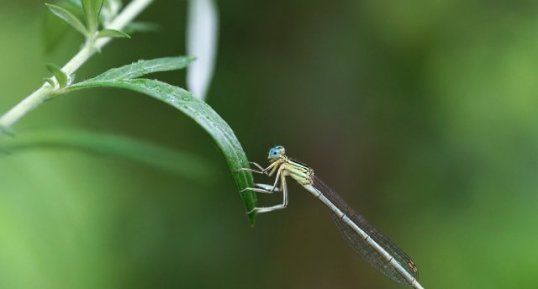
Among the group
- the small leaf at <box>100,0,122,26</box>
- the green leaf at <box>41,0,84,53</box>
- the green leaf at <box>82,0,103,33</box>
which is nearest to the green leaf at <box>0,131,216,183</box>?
the green leaf at <box>41,0,84,53</box>

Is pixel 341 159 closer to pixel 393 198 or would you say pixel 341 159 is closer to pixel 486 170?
pixel 393 198

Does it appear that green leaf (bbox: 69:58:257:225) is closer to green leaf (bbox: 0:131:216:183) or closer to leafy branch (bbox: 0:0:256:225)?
leafy branch (bbox: 0:0:256:225)

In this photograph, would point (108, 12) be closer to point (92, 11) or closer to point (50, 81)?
point (92, 11)

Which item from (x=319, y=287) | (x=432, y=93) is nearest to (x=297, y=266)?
(x=319, y=287)

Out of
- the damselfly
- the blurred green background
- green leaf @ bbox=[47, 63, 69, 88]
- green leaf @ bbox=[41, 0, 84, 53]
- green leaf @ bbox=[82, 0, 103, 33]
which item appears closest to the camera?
green leaf @ bbox=[47, 63, 69, 88]

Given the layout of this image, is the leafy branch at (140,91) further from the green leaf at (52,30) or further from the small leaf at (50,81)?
the green leaf at (52,30)

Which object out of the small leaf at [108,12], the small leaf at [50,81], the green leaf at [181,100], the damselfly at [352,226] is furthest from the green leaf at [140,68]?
the damselfly at [352,226]
